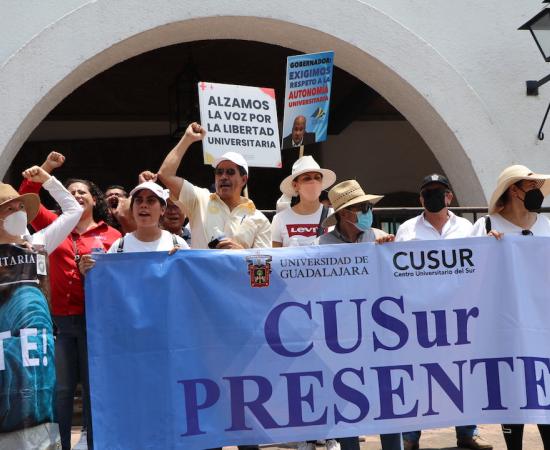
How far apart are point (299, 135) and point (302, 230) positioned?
1.52m

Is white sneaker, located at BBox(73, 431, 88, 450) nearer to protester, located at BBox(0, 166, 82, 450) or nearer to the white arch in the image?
protester, located at BBox(0, 166, 82, 450)

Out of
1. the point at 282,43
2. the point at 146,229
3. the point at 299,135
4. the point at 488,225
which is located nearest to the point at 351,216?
the point at 488,225

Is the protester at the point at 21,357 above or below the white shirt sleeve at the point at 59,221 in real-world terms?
below

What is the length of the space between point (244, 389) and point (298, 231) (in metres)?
1.32

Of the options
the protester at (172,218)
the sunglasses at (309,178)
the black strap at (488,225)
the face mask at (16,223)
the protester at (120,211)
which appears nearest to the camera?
the face mask at (16,223)

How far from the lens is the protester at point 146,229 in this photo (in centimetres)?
557

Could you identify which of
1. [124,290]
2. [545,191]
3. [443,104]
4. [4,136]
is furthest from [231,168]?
[443,104]

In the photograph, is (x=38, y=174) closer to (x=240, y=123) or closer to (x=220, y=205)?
(x=220, y=205)

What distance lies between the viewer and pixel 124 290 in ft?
18.0

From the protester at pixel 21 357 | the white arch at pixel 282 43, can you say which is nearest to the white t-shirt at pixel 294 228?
the protester at pixel 21 357

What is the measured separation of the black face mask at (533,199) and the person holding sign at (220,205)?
160 cm

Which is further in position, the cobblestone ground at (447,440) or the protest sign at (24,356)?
the cobblestone ground at (447,440)

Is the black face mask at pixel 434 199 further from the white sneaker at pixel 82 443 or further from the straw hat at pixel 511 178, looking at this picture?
the white sneaker at pixel 82 443

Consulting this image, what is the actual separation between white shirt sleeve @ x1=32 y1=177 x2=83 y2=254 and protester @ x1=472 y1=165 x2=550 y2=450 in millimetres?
2453
